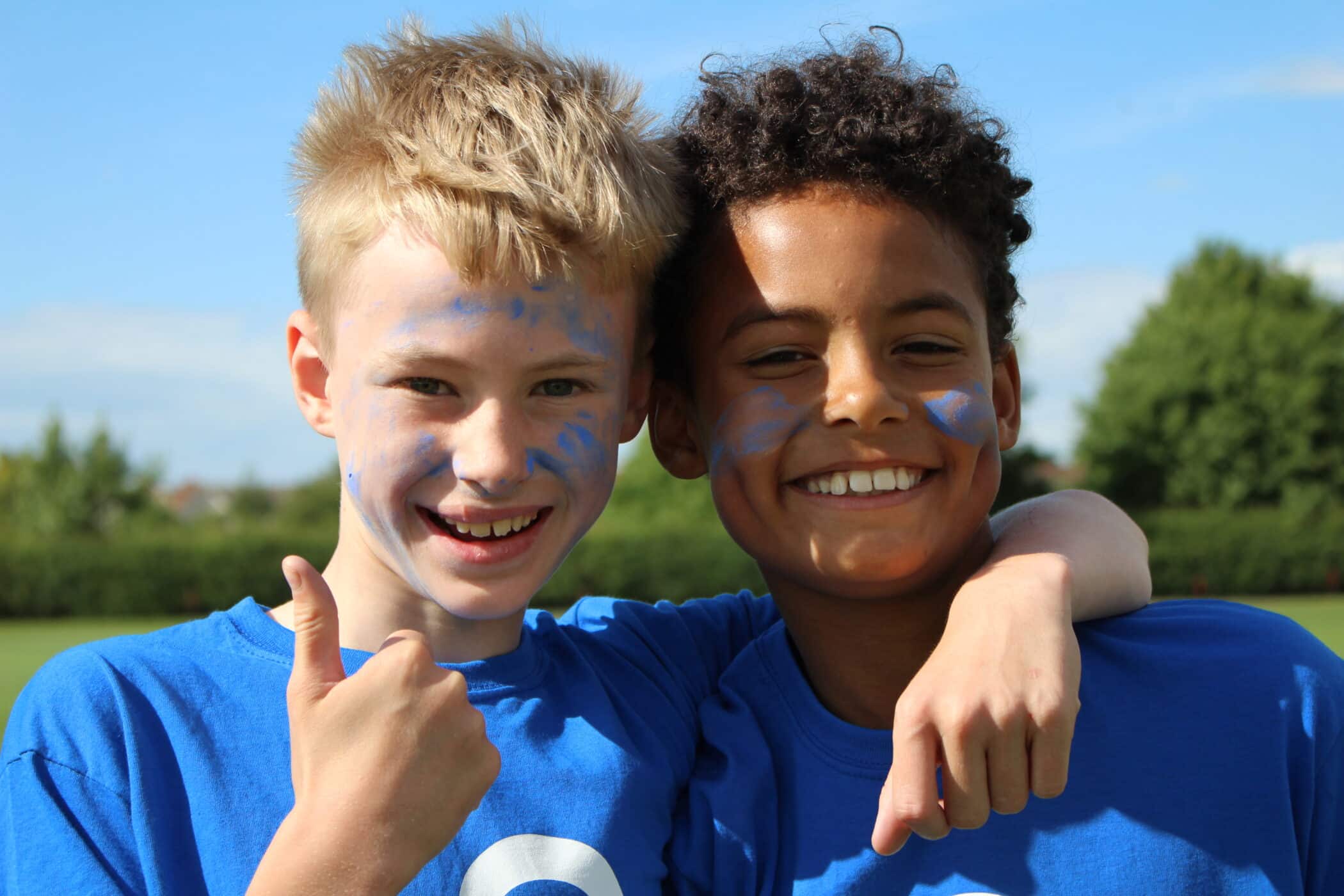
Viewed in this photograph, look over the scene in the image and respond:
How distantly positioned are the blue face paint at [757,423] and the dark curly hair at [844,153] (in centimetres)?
25

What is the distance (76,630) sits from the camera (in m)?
25.0

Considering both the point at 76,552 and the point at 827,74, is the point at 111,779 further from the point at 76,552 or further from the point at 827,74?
the point at 76,552

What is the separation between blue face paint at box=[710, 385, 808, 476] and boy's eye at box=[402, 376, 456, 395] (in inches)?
22.0

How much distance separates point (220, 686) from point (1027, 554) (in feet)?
4.81

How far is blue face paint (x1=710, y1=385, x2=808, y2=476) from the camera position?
2240mm

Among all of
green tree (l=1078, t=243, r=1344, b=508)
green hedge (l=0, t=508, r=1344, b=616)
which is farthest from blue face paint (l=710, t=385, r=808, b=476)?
green tree (l=1078, t=243, r=1344, b=508)

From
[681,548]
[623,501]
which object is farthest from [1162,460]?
[681,548]

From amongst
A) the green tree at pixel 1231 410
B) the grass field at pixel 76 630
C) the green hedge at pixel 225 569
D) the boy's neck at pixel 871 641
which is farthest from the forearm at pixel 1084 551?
the green tree at pixel 1231 410

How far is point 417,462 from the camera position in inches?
81.1

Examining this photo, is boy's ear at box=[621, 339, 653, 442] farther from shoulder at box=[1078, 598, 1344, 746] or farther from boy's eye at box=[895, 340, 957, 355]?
shoulder at box=[1078, 598, 1344, 746]

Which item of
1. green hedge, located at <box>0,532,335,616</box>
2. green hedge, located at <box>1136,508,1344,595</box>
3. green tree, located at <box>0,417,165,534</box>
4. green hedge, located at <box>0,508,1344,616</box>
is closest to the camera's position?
green hedge, located at <box>0,508,1344,616</box>

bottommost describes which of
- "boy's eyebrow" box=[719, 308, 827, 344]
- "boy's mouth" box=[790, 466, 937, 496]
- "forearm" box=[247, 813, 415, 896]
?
"forearm" box=[247, 813, 415, 896]

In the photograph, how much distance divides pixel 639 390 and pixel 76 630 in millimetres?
26214

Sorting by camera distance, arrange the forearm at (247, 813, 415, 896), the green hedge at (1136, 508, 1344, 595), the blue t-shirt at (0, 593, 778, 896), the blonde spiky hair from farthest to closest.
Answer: the green hedge at (1136, 508, 1344, 595) < the blonde spiky hair < the blue t-shirt at (0, 593, 778, 896) < the forearm at (247, 813, 415, 896)
